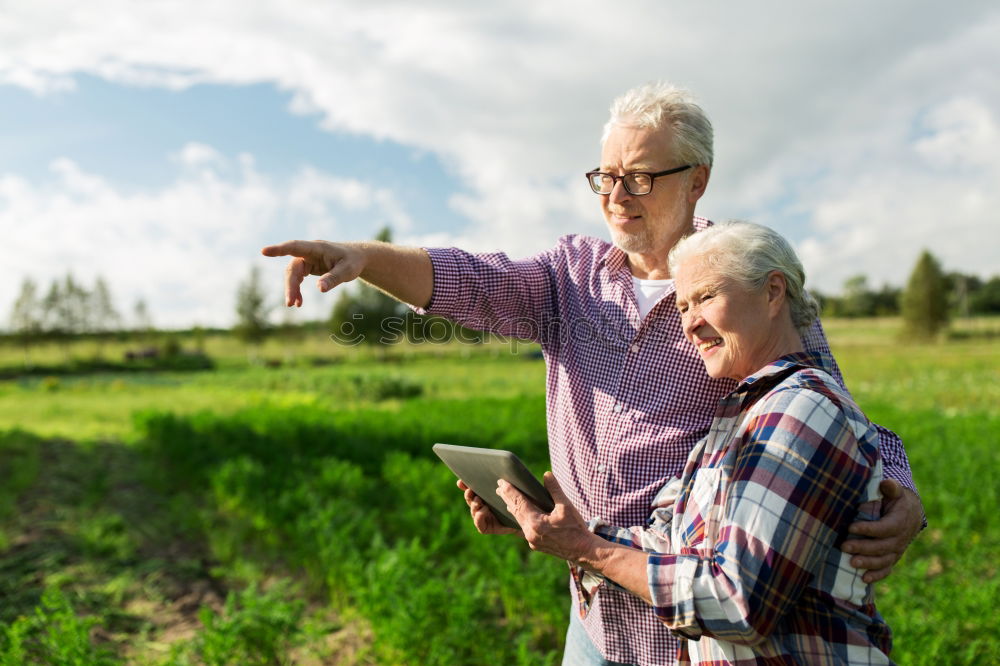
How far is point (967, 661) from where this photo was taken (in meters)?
2.92

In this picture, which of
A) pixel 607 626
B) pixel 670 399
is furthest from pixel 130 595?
pixel 670 399

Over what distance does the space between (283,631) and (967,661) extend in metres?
2.89

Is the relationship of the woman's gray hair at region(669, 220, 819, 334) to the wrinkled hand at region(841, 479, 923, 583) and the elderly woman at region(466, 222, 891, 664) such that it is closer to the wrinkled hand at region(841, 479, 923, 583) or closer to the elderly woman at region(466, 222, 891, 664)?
the elderly woman at region(466, 222, 891, 664)

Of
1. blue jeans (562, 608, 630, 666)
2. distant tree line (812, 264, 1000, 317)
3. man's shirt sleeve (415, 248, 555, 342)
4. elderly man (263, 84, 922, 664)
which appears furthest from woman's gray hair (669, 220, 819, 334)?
distant tree line (812, 264, 1000, 317)

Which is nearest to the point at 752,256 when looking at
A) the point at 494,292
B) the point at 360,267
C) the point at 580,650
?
the point at 494,292

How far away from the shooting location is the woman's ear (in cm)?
147

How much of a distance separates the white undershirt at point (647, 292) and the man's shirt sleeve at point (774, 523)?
0.71m

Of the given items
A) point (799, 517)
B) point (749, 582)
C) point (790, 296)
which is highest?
point (790, 296)

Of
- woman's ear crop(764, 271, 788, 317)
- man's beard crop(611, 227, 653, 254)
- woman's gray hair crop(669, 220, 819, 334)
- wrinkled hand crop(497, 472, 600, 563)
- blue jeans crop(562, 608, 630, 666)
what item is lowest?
blue jeans crop(562, 608, 630, 666)

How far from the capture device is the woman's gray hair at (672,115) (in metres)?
1.85

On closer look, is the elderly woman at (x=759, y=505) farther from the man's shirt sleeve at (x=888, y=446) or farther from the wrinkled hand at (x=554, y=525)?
the man's shirt sleeve at (x=888, y=446)

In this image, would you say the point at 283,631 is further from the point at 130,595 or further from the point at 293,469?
the point at 293,469

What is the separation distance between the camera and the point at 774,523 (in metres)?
1.21

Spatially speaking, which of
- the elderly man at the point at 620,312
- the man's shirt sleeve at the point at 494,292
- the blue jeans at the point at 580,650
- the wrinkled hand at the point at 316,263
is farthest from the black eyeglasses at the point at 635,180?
the blue jeans at the point at 580,650
